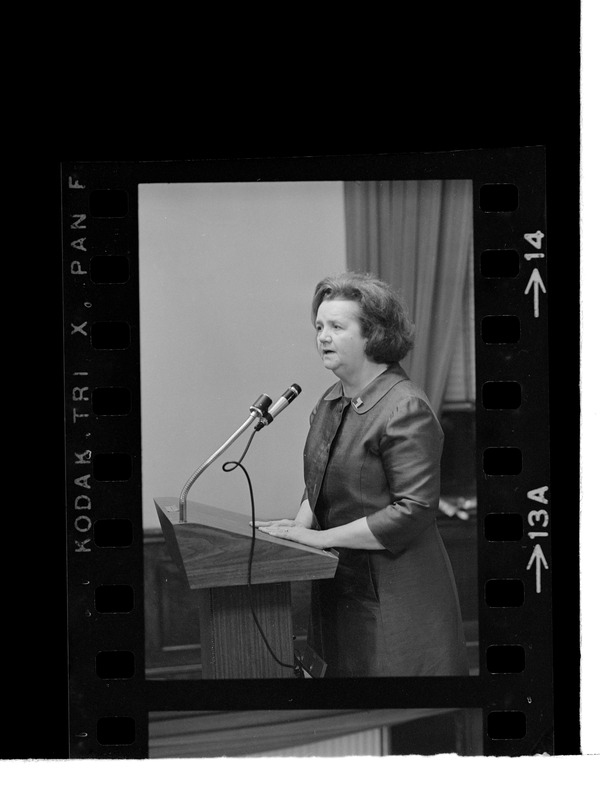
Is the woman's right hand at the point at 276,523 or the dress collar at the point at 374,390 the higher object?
the dress collar at the point at 374,390

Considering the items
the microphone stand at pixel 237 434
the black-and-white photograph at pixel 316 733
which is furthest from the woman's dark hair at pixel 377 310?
the black-and-white photograph at pixel 316 733

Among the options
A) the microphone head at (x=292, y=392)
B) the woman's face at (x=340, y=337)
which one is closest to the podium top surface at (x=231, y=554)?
the microphone head at (x=292, y=392)

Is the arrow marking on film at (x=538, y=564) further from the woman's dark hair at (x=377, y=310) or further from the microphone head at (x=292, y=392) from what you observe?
the microphone head at (x=292, y=392)

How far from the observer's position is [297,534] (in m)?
2.27

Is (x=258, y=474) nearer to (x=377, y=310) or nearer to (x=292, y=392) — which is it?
(x=292, y=392)

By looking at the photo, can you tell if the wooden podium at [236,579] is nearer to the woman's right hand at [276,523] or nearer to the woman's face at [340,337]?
the woman's right hand at [276,523]

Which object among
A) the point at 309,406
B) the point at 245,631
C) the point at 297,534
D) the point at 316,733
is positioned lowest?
the point at 316,733

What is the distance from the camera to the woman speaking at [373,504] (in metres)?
2.25

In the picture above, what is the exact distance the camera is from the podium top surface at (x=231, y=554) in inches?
88.0

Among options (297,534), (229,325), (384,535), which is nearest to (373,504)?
(384,535)

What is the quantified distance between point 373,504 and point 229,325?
1.78 feet

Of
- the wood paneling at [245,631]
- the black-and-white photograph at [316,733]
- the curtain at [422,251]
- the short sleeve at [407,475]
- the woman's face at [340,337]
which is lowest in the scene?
the black-and-white photograph at [316,733]
